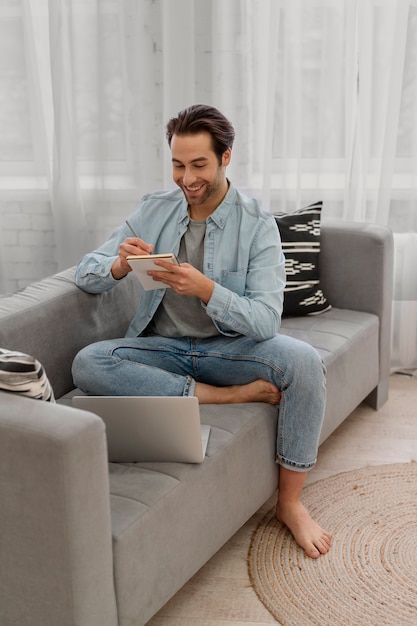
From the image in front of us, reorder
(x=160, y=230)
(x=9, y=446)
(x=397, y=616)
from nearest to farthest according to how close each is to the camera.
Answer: (x=9, y=446), (x=397, y=616), (x=160, y=230)

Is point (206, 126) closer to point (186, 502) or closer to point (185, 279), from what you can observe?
point (185, 279)

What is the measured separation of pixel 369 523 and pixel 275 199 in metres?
1.54

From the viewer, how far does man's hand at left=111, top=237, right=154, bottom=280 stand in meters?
2.42

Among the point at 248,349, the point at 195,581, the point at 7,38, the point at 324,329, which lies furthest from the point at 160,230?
the point at 7,38

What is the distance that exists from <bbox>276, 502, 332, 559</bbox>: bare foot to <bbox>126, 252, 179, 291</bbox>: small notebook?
707mm

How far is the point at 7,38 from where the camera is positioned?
368 centimetres

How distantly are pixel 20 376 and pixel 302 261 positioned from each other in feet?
5.11

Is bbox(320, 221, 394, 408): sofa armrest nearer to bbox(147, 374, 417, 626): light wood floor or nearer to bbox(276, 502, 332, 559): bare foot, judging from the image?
bbox(147, 374, 417, 626): light wood floor

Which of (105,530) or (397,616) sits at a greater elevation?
(105,530)

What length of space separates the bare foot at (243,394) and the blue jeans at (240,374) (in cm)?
2

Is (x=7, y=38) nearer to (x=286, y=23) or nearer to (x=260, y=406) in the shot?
(x=286, y=23)

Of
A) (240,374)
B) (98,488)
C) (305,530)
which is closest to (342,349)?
(240,374)

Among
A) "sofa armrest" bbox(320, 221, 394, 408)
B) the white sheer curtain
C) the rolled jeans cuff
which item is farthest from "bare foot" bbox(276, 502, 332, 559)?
the white sheer curtain

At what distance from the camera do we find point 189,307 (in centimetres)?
259
